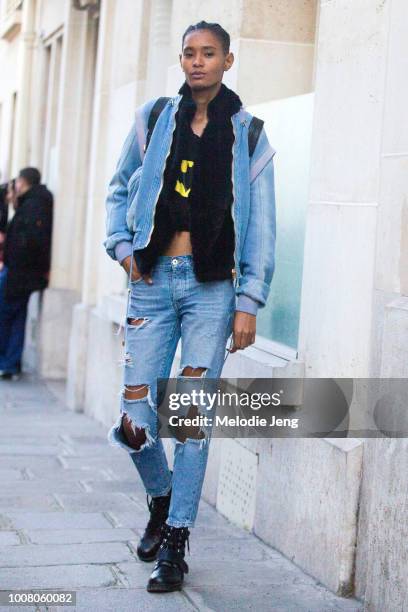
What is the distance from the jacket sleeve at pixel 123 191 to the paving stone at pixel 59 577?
4.01ft

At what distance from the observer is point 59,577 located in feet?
15.4

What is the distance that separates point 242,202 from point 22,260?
24.7ft

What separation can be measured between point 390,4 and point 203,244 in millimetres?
1135

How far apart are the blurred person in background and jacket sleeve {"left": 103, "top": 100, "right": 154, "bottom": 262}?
703 centimetres

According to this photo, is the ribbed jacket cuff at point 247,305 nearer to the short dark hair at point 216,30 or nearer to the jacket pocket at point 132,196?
the jacket pocket at point 132,196

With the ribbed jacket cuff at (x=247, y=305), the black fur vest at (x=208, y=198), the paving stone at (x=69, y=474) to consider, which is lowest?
the paving stone at (x=69, y=474)

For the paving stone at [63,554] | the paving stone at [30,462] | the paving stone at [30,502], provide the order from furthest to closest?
1. the paving stone at [30,462]
2. the paving stone at [30,502]
3. the paving stone at [63,554]

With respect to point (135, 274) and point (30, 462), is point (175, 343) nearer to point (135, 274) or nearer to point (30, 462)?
point (135, 274)

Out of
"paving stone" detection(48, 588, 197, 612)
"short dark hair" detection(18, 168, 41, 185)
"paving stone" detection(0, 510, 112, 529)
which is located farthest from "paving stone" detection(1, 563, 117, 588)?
"short dark hair" detection(18, 168, 41, 185)

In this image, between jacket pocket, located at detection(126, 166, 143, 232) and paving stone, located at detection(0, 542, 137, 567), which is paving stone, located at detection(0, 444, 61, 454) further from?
jacket pocket, located at detection(126, 166, 143, 232)

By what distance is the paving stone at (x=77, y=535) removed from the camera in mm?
5332

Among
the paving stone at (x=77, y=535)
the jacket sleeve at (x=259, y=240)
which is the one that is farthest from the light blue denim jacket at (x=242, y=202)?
the paving stone at (x=77, y=535)

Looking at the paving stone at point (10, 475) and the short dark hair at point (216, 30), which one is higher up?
the short dark hair at point (216, 30)

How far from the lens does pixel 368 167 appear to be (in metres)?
4.71
